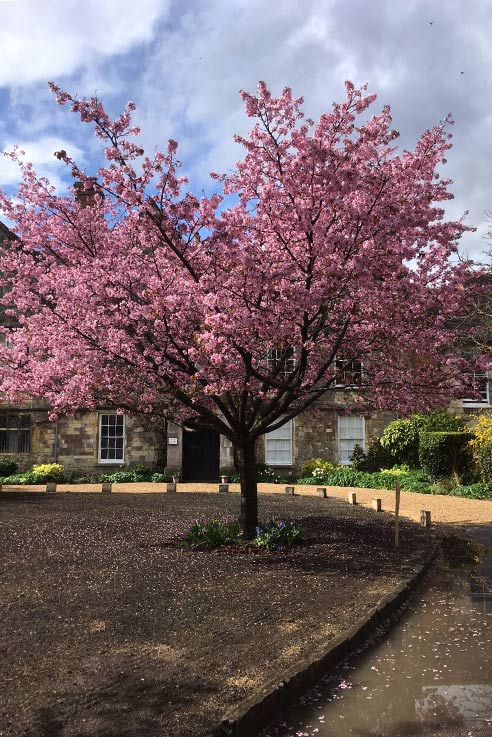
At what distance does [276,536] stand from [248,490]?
85cm

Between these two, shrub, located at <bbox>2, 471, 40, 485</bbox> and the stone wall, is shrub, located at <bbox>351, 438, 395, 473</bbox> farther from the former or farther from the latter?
shrub, located at <bbox>2, 471, 40, 485</bbox>

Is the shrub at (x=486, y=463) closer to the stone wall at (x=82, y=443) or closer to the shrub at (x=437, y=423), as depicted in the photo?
the shrub at (x=437, y=423)

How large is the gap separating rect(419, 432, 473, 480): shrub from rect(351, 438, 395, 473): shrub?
9.34ft

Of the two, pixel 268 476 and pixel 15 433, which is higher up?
pixel 15 433

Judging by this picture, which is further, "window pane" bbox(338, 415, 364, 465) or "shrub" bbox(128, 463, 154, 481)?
"window pane" bbox(338, 415, 364, 465)

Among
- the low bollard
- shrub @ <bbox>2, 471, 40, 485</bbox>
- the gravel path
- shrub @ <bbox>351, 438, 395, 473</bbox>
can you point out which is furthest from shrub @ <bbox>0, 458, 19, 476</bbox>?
the low bollard

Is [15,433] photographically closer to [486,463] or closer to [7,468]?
[7,468]

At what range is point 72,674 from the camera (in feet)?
13.8

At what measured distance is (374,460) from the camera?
22922mm

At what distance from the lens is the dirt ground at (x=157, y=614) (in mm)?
3738

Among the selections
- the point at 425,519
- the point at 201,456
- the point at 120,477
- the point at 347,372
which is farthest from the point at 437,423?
the point at 347,372

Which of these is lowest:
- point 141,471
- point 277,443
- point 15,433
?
point 141,471

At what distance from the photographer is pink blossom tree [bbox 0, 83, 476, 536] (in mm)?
7812

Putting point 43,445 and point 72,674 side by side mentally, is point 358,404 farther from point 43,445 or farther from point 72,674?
point 43,445
